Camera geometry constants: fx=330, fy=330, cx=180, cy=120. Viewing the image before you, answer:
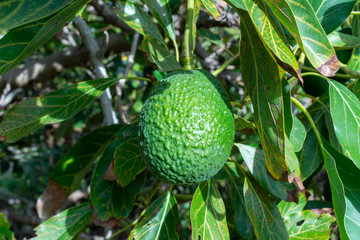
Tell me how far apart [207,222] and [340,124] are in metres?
0.48

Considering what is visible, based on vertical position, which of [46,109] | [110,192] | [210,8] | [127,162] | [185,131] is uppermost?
[210,8]

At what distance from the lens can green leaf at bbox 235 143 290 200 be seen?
105cm

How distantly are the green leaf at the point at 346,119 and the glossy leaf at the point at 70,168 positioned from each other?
32.1 inches

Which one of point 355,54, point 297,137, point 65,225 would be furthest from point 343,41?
point 65,225

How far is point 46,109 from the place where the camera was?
3.78 feet

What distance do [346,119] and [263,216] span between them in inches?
14.8

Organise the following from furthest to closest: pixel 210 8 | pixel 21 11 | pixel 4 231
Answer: pixel 4 231
pixel 210 8
pixel 21 11

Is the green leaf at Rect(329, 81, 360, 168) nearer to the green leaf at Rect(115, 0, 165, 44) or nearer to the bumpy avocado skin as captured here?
the bumpy avocado skin

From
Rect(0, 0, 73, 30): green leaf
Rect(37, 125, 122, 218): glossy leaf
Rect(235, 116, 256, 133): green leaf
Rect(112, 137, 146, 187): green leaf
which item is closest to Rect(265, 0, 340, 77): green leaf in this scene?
Rect(235, 116, 256, 133): green leaf

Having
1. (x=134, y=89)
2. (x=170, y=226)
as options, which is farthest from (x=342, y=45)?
(x=134, y=89)

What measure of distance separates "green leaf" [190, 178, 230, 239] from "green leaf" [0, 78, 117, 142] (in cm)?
53

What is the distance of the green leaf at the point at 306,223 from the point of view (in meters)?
1.16

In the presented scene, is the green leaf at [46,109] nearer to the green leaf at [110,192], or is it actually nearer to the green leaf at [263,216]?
the green leaf at [110,192]

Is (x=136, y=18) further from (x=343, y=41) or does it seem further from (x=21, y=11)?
(x=343, y=41)
